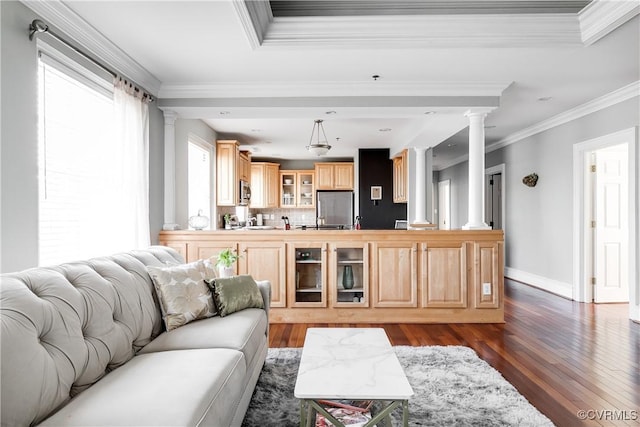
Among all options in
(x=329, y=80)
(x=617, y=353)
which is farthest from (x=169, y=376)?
(x=617, y=353)

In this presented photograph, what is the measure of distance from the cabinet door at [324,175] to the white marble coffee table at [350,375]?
636 centimetres

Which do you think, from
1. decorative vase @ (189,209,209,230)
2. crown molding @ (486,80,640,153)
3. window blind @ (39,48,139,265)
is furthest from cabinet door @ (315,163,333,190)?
window blind @ (39,48,139,265)

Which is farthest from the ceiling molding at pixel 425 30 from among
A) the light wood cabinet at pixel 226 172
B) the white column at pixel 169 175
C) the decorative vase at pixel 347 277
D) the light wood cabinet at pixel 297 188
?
the light wood cabinet at pixel 297 188

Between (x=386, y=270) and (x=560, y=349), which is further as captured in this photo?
(x=386, y=270)

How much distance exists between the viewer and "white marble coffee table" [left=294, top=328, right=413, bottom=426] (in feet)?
5.02

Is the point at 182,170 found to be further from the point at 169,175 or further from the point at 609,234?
the point at 609,234

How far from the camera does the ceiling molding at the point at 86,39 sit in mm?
2289

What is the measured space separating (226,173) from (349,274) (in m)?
2.91

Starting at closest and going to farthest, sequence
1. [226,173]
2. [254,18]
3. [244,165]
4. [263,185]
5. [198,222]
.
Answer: [254,18] → [198,222] → [226,173] → [244,165] → [263,185]

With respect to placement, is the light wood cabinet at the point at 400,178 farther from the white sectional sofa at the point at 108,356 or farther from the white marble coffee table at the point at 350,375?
the white sectional sofa at the point at 108,356

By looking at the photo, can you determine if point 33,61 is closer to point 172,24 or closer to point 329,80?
point 172,24

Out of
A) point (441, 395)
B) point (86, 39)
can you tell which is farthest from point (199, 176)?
point (441, 395)

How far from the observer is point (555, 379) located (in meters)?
2.66

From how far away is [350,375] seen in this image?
5.52ft
